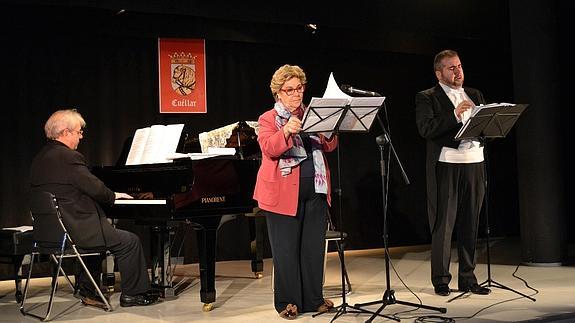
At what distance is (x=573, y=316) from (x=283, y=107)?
2.11 metres

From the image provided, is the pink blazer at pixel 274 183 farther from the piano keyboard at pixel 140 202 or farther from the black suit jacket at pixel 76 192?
the black suit jacket at pixel 76 192

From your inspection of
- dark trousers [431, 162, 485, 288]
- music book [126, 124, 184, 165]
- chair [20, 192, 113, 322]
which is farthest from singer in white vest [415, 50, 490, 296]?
chair [20, 192, 113, 322]

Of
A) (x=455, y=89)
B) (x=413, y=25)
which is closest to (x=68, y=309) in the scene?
(x=455, y=89)

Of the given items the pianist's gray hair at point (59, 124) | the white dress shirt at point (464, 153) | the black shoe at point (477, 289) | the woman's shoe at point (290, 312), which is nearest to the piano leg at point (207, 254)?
the woman's shoe at point (290, 312)

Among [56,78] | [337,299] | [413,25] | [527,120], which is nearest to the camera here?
[337,299]

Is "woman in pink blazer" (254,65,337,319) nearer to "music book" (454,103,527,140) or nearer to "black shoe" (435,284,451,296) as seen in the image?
"music book" (454,103,527,140)

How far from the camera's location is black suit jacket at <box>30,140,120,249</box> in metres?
5.14

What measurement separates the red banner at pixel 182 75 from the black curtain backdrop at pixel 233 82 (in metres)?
0.10

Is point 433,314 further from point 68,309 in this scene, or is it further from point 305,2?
point 305,2

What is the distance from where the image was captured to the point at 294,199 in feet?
15.0

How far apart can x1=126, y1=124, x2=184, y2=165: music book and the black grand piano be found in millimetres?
93

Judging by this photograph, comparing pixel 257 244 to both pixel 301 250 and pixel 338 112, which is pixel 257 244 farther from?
pixel 338 112

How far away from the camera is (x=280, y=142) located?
4.38 m

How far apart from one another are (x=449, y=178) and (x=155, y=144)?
2152mm
